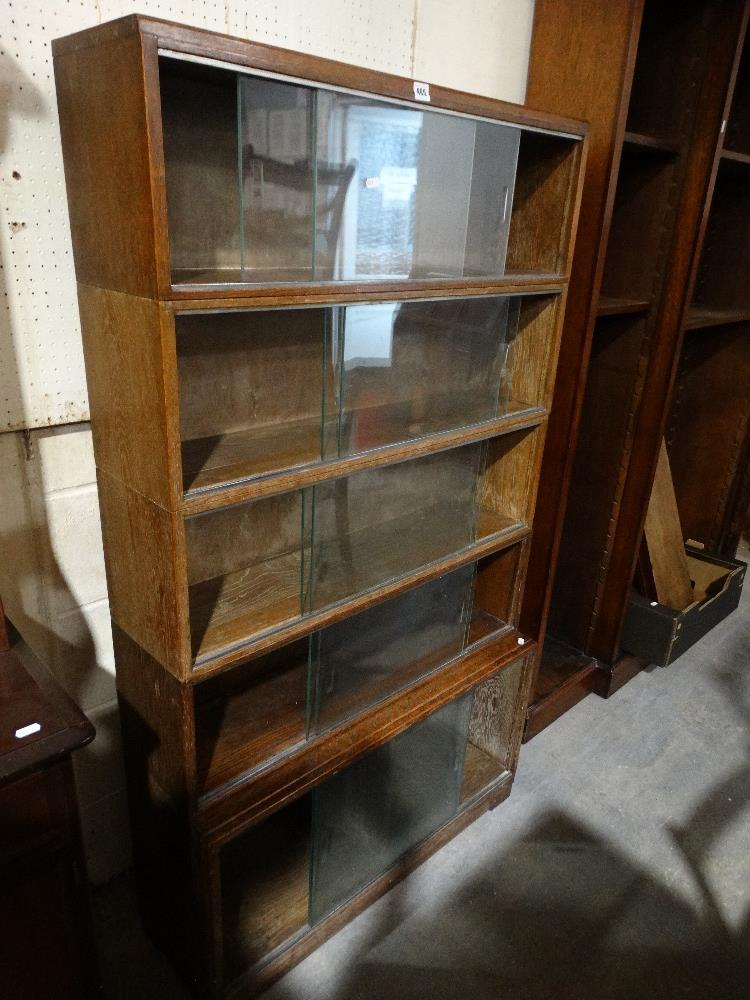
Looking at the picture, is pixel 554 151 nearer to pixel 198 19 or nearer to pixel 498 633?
pixel 198 19

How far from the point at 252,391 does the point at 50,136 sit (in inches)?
21.2

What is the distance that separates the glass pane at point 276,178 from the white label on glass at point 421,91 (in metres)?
0.17

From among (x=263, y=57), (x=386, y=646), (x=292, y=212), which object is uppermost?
(x=263, y=57)

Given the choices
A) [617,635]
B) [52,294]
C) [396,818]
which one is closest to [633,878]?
[396,818]

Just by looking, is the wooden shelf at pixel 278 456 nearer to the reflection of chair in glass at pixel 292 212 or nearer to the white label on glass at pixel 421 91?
the reflection of chair in glass at pixel 292 212

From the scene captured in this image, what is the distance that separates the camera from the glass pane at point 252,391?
1.26 meters

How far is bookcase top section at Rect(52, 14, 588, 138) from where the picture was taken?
0.87m

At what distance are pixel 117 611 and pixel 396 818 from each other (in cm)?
89

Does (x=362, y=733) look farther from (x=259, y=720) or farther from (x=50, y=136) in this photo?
(x=50, y=136)

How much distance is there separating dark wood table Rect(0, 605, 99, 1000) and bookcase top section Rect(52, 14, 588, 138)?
0.86 meters

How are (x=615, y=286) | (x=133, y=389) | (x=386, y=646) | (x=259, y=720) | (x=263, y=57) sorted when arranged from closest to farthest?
1. (x=263, y=57)
2. (x=133, y=389)
3. (x=259, y=720)
4. (x=386, y=646)
5. (x=615, y=286)

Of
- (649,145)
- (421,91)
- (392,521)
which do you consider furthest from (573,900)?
(649,145)

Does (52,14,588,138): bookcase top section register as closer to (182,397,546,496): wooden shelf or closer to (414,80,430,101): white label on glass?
(414,80,430,101): white label on glass

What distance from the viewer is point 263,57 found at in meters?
0.94
